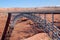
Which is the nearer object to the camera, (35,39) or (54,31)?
(54,31)

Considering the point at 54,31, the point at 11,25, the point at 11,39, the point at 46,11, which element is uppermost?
the point at 46,11

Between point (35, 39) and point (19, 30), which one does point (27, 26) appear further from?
point (35, 39)

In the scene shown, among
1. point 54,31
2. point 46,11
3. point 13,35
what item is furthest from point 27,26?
point 46,11

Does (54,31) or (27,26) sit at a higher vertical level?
(54,31)

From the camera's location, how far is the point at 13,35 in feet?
26.8

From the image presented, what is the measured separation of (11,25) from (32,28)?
39.9 inches

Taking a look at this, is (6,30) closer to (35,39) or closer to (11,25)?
(11,25)

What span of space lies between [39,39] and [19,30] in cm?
167

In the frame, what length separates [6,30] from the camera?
7957 millimetres

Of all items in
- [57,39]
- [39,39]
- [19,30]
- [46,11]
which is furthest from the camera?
[19,30]

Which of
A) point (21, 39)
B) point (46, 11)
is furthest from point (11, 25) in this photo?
point (46, 11)

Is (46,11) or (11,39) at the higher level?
(46,11)

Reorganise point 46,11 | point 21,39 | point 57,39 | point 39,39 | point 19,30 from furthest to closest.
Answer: point 19,30 < point 21,39 < point 39,39 < point 57,39 < point 46,11

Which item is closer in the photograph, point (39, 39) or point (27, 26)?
point (39, 39)
